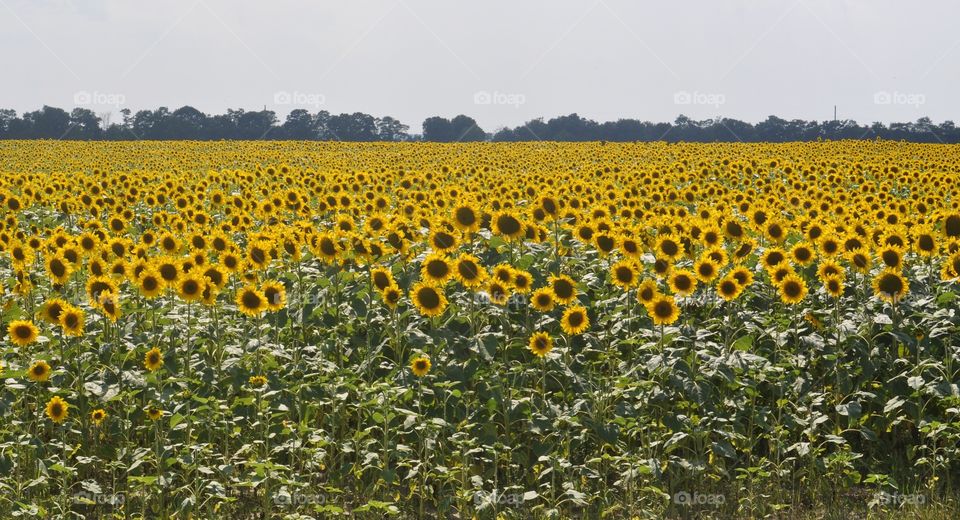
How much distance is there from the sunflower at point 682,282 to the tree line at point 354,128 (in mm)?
78743

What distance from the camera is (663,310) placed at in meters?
7.33

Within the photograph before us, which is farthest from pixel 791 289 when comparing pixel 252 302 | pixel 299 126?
pixel 299 126

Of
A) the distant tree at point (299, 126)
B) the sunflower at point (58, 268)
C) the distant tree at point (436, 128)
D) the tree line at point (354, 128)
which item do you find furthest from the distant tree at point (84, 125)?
the sunflower at point (58, 268)

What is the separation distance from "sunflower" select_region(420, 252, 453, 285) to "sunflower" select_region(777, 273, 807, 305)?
2941mm

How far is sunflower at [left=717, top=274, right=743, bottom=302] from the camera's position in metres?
7.80

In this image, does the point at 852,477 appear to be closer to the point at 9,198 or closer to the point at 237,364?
the point at 237,364

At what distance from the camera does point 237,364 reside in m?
7.36

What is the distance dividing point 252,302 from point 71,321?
147 centimetres

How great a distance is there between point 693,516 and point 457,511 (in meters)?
1.78

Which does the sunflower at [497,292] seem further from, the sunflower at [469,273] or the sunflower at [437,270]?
the sunflower at [437,270]

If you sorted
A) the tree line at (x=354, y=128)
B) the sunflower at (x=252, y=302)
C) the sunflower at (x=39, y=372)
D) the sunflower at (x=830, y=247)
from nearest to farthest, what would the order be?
the sunflower at (x=39, y=372) < the sunflower at (x=252, y=302) < the sunflower at (x=830, y=247) < the tree line at (x=354, y=128)

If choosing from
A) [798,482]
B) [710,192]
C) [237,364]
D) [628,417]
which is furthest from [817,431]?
[710,192]

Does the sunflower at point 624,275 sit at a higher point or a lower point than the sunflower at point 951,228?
lower

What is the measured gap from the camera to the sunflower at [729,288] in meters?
7.80
